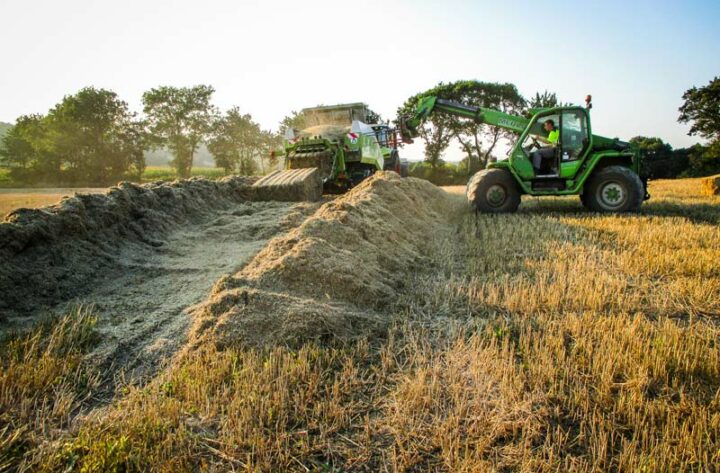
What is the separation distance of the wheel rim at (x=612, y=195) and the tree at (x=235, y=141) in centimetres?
3459

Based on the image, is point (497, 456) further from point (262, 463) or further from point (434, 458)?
point (262, 463)

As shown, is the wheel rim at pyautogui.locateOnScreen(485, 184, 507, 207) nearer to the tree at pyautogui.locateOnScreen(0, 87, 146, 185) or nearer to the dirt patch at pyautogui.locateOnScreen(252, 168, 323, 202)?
the dirt patch at pyautogui.locateOnScreen(252, 168, 323, 202)

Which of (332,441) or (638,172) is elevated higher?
(638,172)

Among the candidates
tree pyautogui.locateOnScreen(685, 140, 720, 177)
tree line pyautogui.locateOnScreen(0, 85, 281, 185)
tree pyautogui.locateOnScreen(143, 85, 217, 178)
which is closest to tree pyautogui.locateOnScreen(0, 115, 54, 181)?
tree line pyautogui.locateOnScreen(0, 85, 281, 185)

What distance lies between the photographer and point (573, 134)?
27.0ft

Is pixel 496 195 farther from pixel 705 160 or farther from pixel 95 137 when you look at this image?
pixel 95 137

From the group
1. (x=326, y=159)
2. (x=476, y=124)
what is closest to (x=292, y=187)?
(x=326, y=159)

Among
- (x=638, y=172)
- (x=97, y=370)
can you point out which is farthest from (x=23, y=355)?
(x=638, y=172)

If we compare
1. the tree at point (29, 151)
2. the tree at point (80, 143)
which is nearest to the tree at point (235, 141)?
the tree at point (80, 143)

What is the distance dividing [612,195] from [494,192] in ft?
7.57

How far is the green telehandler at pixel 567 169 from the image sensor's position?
318 inches

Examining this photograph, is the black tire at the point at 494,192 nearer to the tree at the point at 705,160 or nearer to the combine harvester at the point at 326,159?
the combine harvester at the point at 326,159

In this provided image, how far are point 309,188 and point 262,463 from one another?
7.65 metres

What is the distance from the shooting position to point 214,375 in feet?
7.73
